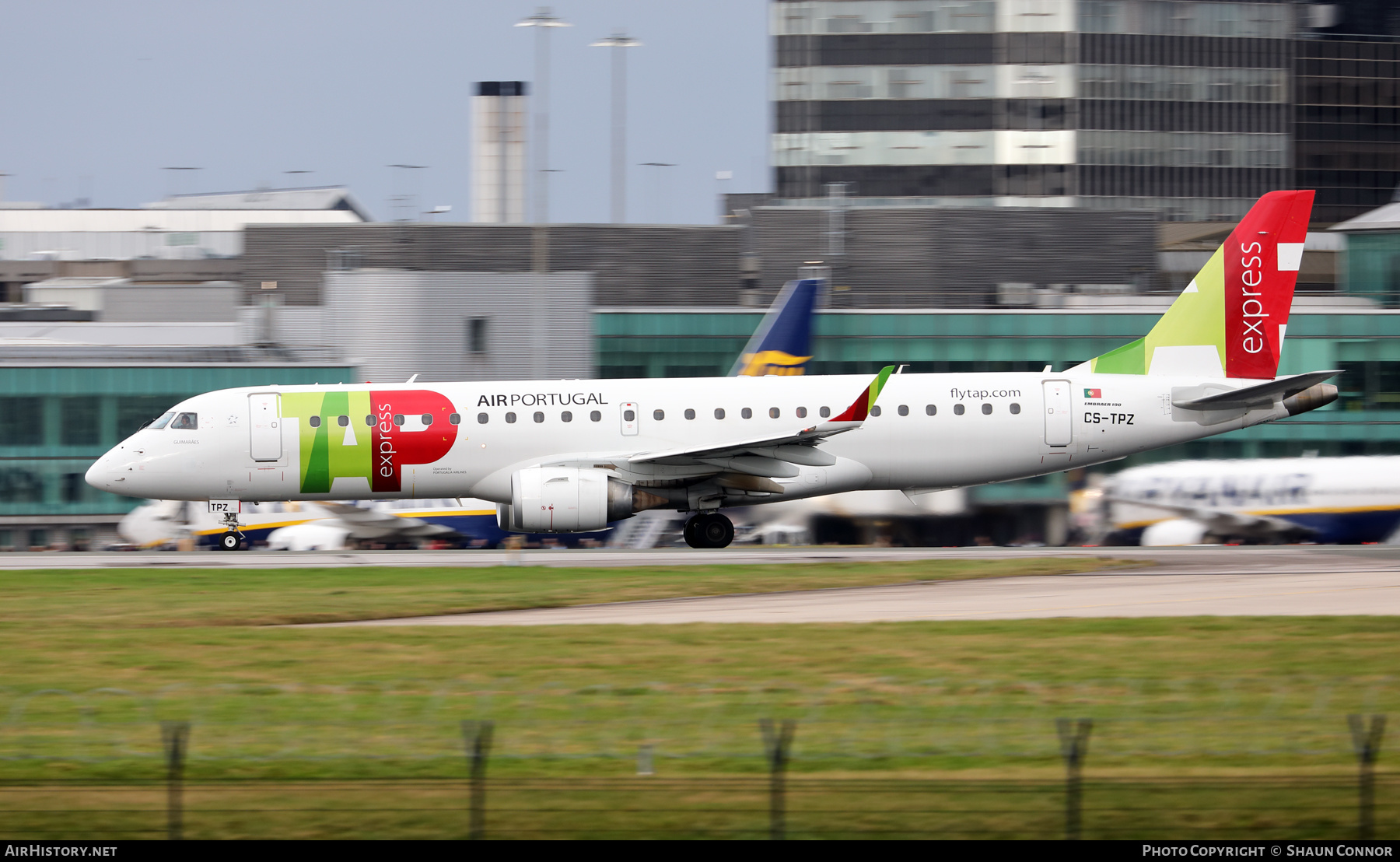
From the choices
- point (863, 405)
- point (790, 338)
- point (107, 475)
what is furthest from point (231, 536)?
point (790, 338)

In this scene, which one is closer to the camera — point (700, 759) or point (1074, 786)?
point (1074, 786)

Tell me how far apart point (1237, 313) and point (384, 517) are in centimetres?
2117

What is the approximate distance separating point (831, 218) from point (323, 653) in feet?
143

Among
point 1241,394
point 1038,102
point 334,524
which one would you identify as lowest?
point 334,524

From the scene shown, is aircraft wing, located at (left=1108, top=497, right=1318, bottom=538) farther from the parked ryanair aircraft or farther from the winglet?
the winglet

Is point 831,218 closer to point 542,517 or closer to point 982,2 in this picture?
point 542,517

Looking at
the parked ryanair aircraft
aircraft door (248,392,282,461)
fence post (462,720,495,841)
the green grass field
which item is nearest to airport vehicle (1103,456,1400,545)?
the parked ryanair aircraft

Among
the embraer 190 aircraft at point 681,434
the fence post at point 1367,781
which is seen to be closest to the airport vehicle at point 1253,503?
the embraer 190 aircraft at point 681,434

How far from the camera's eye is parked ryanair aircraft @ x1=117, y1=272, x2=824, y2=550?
3881 centimetres

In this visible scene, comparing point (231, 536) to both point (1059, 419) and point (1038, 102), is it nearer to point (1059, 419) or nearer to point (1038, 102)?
point (1059, 419)

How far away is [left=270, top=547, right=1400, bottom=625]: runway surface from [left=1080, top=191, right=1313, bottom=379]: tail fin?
19.5ft

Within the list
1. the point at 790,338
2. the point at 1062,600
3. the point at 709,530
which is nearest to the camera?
the point at 1062,600

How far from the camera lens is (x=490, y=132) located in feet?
331

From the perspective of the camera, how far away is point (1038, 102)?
100125 millimetres
